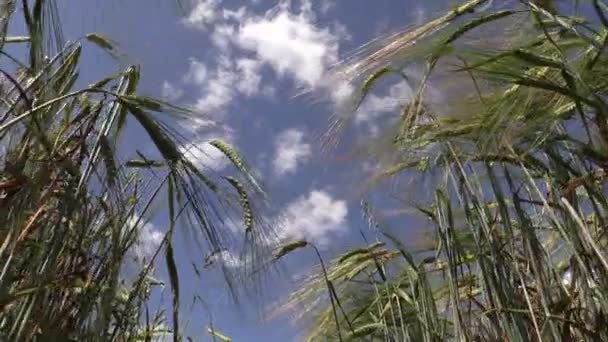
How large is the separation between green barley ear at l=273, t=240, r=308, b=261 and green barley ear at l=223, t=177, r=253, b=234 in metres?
0.39

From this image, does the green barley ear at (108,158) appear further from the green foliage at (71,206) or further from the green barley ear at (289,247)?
the green barley ear at (289,247)

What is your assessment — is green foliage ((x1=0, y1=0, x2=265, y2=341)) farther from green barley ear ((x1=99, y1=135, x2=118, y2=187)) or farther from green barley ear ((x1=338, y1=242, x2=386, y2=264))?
green barley ear ((x1=338, y1=242, x2=386, y2=264))

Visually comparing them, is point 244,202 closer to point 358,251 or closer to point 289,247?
point 289,247

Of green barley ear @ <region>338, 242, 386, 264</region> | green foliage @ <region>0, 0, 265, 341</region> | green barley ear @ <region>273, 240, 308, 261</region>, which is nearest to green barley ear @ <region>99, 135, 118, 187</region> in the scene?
green foliage @ <region>0, 0, 265, 341</region>

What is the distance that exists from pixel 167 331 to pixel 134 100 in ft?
3.14

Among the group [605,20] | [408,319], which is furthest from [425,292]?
[605,20]

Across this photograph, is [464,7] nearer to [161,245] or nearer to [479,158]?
[479,158]

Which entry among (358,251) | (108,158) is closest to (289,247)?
(358,251)

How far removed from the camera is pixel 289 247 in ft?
6.47

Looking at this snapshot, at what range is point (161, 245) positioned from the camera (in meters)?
1.48

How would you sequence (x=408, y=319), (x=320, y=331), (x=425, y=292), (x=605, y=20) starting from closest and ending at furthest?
(x=605, y=20) → (x=425, y=292) → (x=408, y=319) → (x=320, y=331)

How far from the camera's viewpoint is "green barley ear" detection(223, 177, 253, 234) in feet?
4.95

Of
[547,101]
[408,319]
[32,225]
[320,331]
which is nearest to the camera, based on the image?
[32,225]

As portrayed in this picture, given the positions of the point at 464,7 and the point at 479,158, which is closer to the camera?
the point at 464,7
